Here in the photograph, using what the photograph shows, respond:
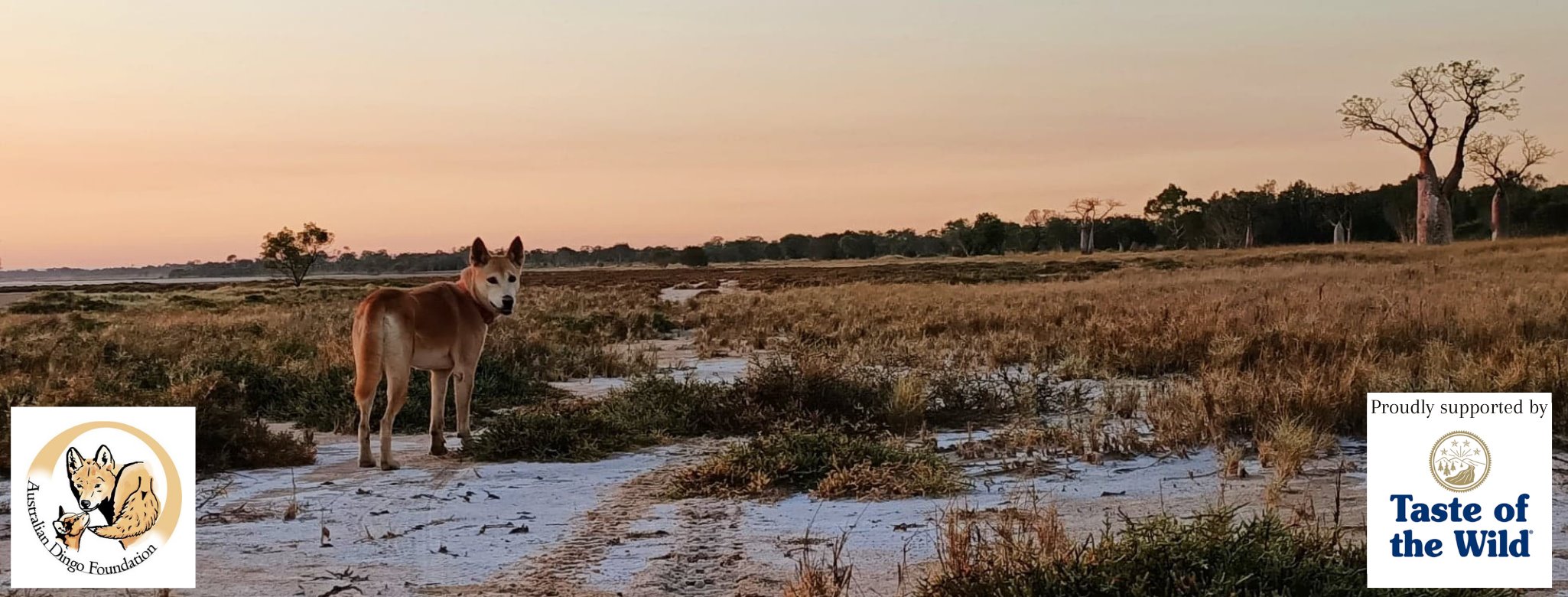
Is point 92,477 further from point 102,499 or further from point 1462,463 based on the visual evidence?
point 1462,463

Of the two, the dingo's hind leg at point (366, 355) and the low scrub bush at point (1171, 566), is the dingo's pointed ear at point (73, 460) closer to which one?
the dingo's hind leg at point (366, 355)

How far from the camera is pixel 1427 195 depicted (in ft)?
173

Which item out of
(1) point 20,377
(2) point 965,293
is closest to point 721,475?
(1) point 20,377

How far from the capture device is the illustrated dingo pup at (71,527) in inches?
168

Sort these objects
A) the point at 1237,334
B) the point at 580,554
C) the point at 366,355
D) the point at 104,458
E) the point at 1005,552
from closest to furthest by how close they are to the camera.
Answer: the point at 1005,552 → the point at 104,458 → the point at 580,554 → the point at 366,355 → the point at 1237,334

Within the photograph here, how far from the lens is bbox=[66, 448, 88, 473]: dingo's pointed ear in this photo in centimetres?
442

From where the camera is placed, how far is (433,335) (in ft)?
23.6

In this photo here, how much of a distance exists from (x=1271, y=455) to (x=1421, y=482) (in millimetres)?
2404

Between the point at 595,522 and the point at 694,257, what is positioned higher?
the point at 694,257

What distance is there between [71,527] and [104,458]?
329 mm

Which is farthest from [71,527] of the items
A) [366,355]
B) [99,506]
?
[366,355]

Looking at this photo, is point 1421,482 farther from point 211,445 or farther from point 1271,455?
point 211,445

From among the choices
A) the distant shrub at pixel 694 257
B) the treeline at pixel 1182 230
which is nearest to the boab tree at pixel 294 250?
the treeline at pixel 1182 230

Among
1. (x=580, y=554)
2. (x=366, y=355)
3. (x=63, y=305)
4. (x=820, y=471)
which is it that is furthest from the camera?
(x=63, y=305)
